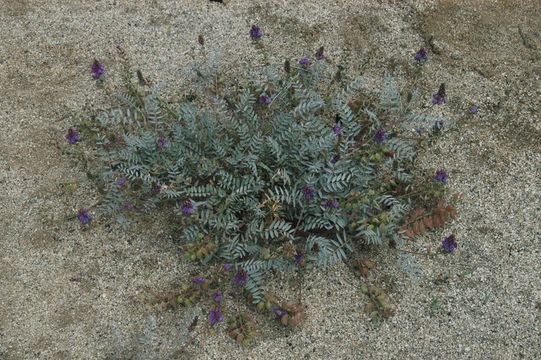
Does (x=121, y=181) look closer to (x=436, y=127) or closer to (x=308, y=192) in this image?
(x=308, y=192)

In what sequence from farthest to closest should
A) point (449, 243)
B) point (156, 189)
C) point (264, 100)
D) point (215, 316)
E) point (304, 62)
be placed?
1. point (304, 62)
2. point (264, 100)
3. point (156, 189)
4. point (449, 243)
5. point (215, 316)

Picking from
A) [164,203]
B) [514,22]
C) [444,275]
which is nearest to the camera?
[444,275]

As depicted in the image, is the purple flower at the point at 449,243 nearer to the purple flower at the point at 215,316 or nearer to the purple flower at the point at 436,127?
the purple flower at the point at 436,127

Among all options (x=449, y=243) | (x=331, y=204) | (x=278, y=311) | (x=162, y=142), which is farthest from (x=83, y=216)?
(x=449, y=243)

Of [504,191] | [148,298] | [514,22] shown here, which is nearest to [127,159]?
[148,298]

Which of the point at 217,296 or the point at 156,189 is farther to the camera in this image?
the point at 156,189

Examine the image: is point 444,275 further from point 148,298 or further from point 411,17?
point 411,17

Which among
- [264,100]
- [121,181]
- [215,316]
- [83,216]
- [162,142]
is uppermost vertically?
[264,100]
